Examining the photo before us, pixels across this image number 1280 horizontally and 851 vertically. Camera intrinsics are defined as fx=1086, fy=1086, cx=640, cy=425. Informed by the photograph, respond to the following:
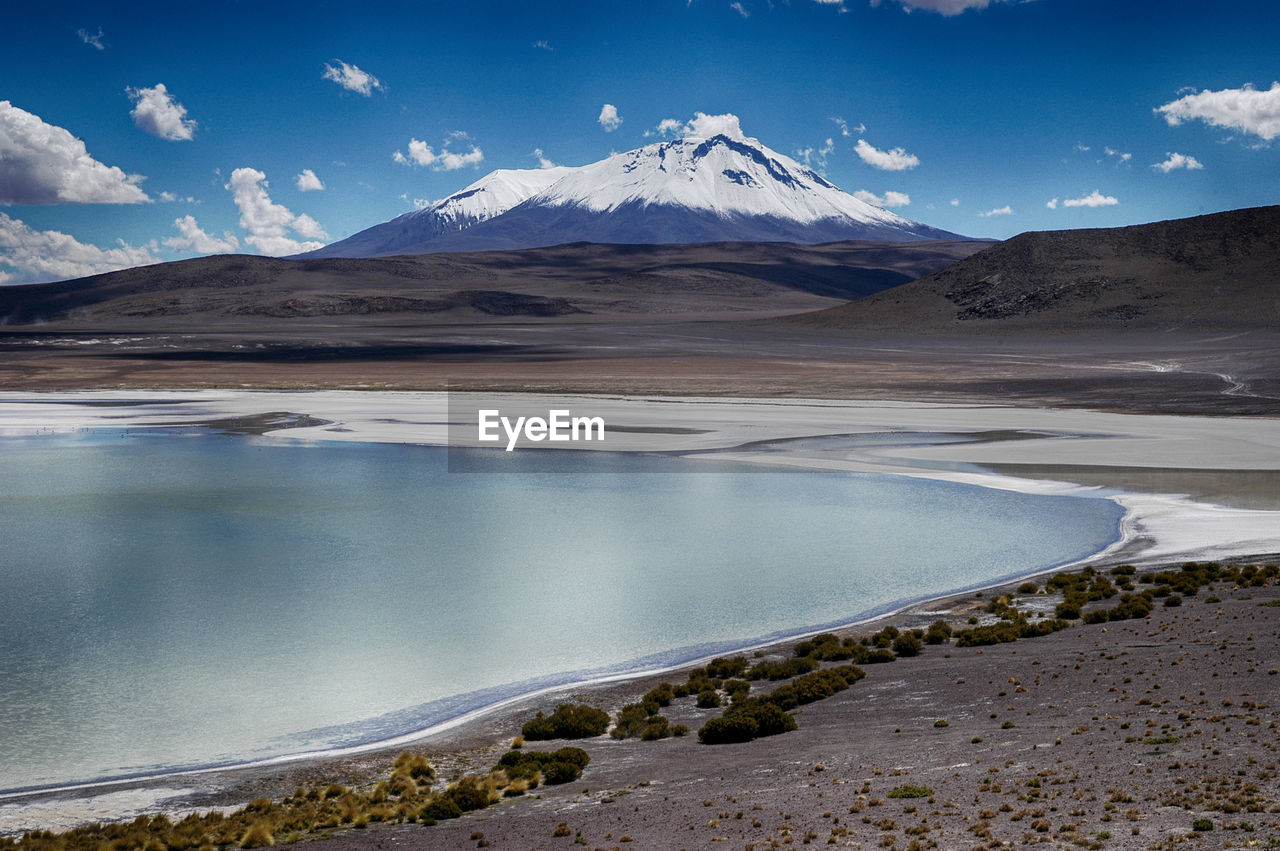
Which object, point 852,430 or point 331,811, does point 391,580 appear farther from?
point 852,430

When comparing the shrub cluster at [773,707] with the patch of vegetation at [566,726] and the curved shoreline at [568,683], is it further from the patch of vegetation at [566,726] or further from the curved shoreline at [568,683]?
the curved shoreline at [568,683]

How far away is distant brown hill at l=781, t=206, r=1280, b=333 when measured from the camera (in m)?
110

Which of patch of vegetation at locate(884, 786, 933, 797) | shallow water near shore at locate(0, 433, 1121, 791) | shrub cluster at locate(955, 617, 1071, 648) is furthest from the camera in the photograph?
shrub cluster at locate(955, 617, 1071, 648)

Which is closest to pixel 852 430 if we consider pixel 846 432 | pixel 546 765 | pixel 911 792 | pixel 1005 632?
pixel 846 432

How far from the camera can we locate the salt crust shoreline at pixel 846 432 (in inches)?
946

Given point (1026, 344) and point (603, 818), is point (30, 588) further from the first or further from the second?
point (1026, 344)

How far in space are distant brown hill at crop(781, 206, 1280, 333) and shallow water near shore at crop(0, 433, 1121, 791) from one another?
90.2m

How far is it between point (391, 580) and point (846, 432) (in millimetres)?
27911

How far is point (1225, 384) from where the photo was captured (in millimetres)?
61438

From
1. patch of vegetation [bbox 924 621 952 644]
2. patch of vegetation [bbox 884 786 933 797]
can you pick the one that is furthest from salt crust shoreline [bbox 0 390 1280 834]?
patch of vegetation [bbox 884 786 933 797]

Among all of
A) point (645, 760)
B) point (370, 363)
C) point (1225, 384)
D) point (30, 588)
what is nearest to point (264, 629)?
point (30, 588)

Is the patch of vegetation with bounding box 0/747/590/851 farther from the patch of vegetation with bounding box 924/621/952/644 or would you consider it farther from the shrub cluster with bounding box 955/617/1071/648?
the shrub cluster with bounding box 955/617/1071/648

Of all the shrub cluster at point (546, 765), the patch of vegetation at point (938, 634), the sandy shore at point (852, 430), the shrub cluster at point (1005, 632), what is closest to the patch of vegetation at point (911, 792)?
the shrub cluster at point (546, 765)

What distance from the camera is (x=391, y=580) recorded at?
69.0 feet
